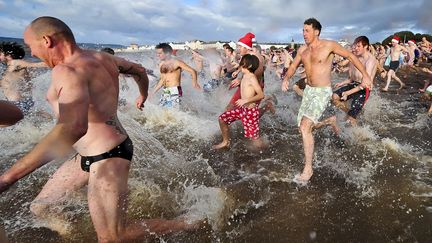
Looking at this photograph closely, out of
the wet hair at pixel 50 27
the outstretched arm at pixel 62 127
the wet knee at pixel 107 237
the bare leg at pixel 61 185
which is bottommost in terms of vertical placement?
the wet knee at pixel 107 237

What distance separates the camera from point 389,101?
38.0 feet

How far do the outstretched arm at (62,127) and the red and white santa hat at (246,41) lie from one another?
19.2 feet

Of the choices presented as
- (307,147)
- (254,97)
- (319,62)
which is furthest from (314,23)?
(307,147)

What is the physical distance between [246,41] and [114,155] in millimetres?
5802

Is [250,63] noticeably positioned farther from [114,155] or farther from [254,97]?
[114,155]

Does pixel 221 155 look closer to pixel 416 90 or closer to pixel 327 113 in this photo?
pixel 327 113

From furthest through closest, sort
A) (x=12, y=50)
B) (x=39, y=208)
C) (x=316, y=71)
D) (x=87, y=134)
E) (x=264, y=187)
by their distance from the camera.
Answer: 1. (x=12, y=50)
2. (x=316, y=71)
3. (x=264, y=187)
4. (x=39, y=208)
5. (x=87, y=134)

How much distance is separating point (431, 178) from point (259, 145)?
262 centimetres

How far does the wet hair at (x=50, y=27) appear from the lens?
2477mm

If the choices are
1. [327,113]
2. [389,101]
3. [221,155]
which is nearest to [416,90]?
[389,101]

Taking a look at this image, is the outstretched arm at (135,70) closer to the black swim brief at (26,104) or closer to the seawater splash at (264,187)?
the seawater splash at (264,187)

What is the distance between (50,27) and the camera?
2.49m

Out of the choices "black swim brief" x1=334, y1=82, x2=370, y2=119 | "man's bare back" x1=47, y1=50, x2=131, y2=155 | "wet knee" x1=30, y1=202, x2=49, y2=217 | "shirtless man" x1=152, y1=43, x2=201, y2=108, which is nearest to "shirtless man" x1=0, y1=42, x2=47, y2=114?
"shirtless man" x1=152, y1=43, x2=201, y2=108

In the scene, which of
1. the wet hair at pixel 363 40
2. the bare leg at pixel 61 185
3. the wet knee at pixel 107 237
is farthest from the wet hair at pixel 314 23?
the wet knee at pixel 107 237
